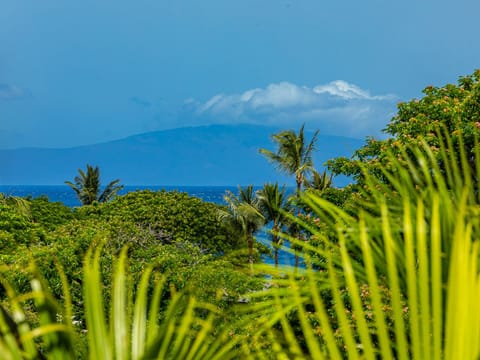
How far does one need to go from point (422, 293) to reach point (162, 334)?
58cm

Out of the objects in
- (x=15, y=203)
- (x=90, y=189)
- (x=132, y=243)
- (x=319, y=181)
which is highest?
A: (x=90, y=189)

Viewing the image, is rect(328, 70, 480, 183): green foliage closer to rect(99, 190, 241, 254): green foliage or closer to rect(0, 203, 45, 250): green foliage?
rect(0, 203, 45, 250): green foliage

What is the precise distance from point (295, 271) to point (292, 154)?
28.2 m

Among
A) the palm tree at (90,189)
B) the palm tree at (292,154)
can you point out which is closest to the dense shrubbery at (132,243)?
the palm tree at (292,154)

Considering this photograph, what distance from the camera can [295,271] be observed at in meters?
1.40

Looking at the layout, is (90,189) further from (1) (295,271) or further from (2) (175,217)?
(1) (295,271)

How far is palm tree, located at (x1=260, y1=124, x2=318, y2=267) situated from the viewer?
2922cm

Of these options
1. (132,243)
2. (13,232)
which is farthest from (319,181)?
(13,232)


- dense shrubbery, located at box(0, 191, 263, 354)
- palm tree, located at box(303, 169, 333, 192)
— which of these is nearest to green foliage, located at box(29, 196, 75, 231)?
dense shrubbery, located at box(0, 191, 263, 354)

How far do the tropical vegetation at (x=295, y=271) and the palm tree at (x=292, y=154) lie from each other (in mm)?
926

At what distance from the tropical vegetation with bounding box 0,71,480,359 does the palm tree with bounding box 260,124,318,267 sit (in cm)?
93

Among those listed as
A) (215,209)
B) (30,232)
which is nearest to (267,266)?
(30,232)

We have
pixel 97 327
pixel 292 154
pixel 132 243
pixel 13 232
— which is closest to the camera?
pixel 97 327

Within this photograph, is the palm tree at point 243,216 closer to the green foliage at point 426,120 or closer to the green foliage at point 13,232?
the green foliage at point 13,232
